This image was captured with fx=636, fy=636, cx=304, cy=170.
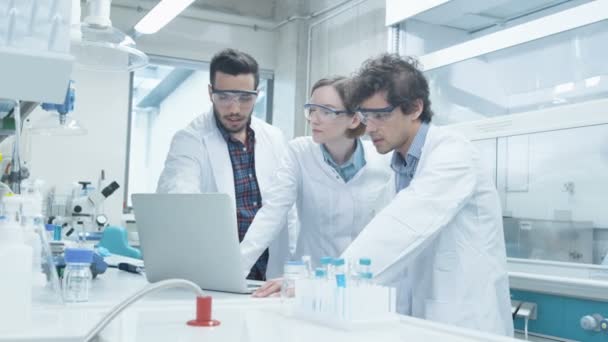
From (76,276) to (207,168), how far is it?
1042mm

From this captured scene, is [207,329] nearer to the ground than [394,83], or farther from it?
nearer to the ground

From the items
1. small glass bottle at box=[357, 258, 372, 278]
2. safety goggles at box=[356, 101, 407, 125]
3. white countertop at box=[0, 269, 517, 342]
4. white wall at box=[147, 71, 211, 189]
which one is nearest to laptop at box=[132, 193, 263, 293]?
white countertop at box=[0, 269, 517, 342]

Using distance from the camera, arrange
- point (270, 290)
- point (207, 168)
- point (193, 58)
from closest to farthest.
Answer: point (270, 290) < point (207, 168) < point (193, 58)

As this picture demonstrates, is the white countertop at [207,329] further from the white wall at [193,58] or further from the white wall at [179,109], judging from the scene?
the white wall at [179,109]

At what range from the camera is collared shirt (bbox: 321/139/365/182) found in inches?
84.1

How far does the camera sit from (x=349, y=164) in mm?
2148

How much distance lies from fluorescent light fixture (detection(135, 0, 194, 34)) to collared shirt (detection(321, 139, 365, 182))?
Result: 8.11ft

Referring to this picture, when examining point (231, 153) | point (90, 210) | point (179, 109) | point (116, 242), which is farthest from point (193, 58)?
point (231, 153)

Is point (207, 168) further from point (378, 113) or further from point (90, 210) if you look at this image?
point (90, 210)

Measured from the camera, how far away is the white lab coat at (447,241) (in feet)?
4.84

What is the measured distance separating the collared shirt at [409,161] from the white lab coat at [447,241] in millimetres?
26

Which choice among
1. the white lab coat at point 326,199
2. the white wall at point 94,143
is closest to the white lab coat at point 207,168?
the white lab coat at point 326,199

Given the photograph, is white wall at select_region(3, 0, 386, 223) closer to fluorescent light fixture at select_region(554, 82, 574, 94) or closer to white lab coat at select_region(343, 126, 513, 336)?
fluorescent light fixture at select_region(554, 82, 574, 94)

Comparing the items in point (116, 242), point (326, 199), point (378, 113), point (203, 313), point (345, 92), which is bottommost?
point (116, 242)
